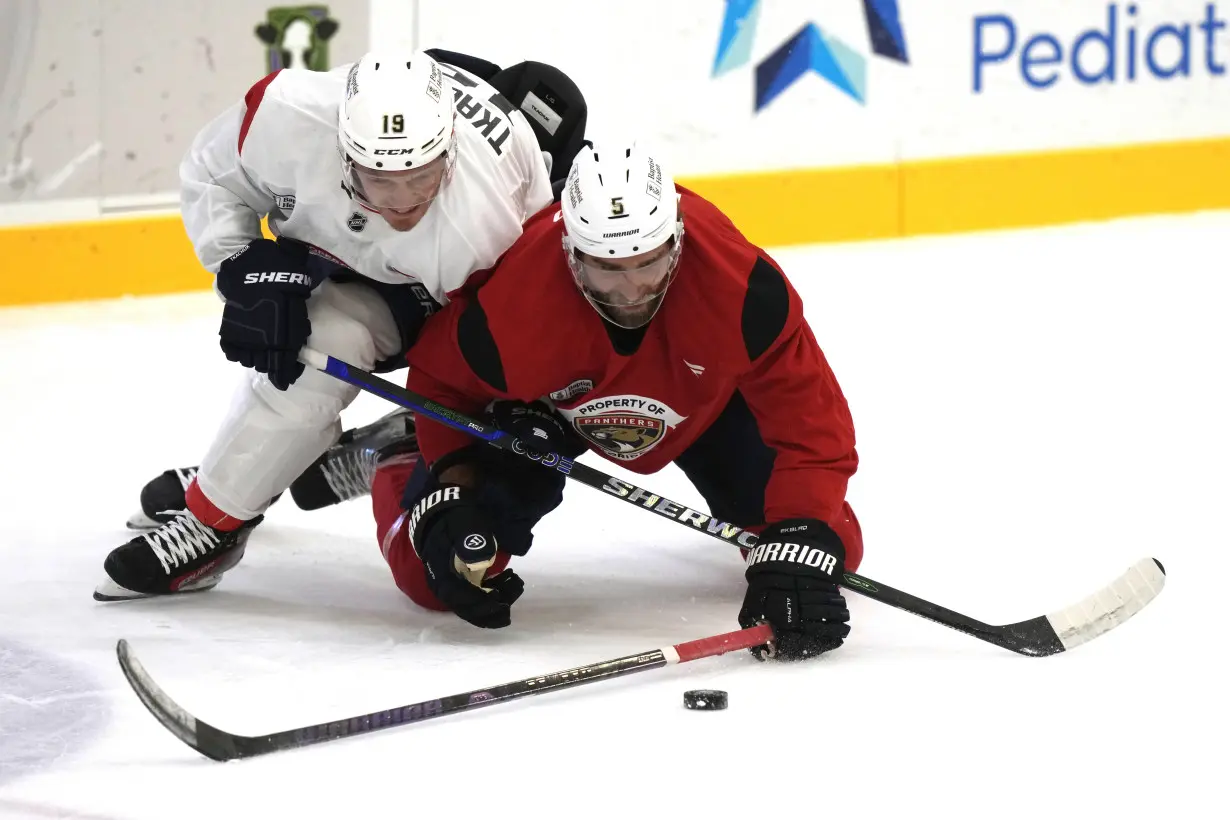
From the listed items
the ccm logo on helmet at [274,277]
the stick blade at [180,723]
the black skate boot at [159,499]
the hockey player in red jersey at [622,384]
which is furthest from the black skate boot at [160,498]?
the stick blade at [180,723]

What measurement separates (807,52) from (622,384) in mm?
3295

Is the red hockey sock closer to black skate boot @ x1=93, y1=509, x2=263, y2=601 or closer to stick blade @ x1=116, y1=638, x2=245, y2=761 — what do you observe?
black skate boot @ x1=93, y1=509, x2=263, y2=601

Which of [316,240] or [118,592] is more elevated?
[316,240]

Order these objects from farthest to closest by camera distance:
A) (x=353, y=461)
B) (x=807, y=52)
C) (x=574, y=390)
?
(x=807, y=52)
(x=353, y=461)
(x=574, y=390)

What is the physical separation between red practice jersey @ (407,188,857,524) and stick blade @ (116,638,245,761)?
69 cm

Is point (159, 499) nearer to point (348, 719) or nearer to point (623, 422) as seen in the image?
point (623, 422)

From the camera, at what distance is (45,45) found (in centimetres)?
459

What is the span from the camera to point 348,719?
2.05 m

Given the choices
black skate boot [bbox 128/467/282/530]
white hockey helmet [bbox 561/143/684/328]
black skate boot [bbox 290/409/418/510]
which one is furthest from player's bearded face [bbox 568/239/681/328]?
black skate boot [bbox 128/467/282/530]

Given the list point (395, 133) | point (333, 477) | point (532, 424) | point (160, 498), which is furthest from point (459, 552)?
point (160, 498)

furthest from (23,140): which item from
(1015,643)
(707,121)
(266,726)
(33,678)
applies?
(1015,643)

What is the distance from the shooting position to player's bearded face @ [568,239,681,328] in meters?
2.24

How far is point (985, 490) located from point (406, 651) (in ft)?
4.35

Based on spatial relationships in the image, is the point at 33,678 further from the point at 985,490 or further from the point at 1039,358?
the point at 1039,358
